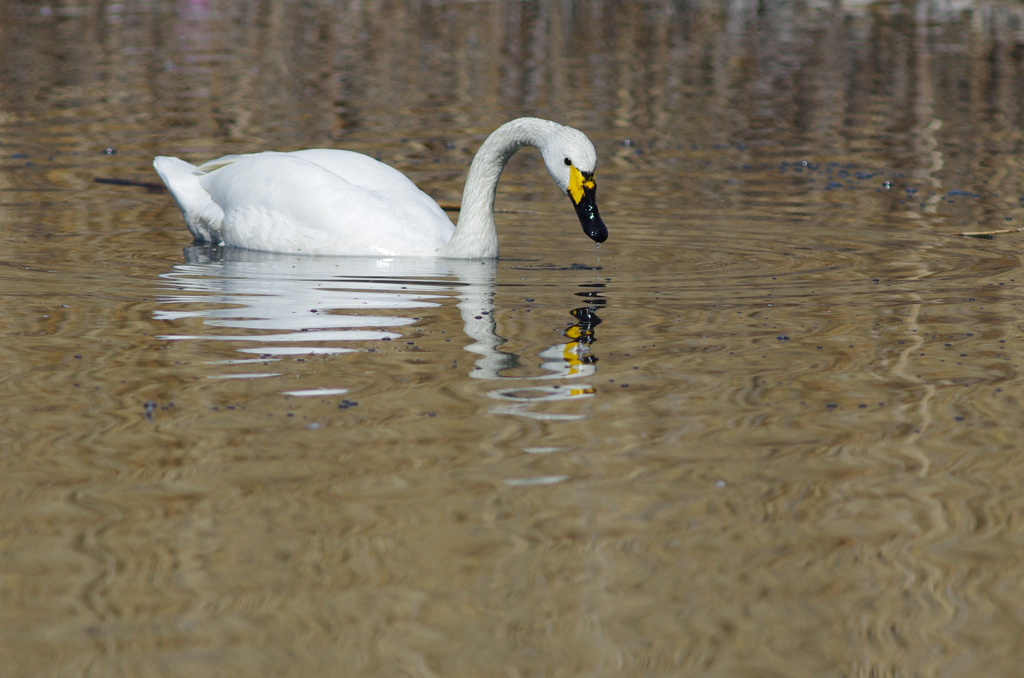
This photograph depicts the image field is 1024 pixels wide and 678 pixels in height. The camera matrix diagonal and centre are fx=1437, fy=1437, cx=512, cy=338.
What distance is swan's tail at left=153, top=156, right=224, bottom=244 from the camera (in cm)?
929

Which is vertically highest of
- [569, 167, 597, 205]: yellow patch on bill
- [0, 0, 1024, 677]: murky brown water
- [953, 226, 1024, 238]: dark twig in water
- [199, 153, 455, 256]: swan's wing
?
[569, 167, 597, 205]: yellow patch on bill

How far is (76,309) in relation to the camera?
6.94 m

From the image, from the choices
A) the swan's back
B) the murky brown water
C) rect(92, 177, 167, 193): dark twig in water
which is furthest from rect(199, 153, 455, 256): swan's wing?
rect(92, 177, 167, 193): dark twig in water

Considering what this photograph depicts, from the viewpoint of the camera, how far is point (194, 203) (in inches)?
372

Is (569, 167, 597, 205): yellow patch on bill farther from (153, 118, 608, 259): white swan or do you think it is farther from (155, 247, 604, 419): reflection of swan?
(155, 247, 604, 419): reflection of swan

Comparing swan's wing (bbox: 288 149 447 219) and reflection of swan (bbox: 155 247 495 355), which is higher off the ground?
swan's wing (bbox: 288 149 447 219)

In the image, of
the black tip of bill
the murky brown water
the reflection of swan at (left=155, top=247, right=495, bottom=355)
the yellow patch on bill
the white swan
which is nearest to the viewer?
the murky brown water

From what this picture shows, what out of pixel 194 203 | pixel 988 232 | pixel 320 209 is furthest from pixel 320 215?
pixel 988 232

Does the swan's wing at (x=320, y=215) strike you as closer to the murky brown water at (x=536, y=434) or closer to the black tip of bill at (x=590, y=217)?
the murky brown water at (x=536, y=434)

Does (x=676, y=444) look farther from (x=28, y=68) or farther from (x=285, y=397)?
(x=28, y=68)

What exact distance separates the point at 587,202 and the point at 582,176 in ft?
0.53

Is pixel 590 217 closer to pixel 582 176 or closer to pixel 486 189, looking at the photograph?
pixel 582 176

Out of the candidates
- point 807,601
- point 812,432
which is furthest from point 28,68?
point 807,601

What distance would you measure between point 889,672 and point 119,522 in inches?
83.0
